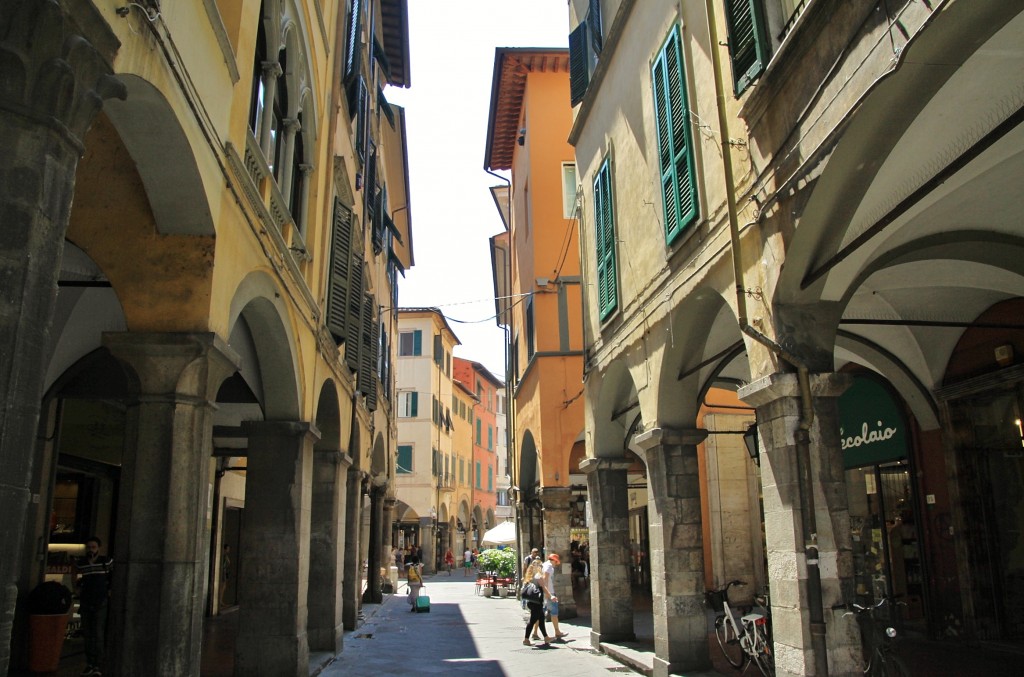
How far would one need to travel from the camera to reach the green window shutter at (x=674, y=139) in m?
8.88

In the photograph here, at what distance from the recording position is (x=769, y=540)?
6.91 m

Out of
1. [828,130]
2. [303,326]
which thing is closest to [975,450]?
[828,130]

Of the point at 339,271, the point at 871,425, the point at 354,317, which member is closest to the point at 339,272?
the point at 339,271

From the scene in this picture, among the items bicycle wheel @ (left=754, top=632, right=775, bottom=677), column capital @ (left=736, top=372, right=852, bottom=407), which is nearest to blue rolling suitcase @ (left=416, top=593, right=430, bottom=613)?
bicycle wheel @ (left=754, top=632, right=775, bottom=677)

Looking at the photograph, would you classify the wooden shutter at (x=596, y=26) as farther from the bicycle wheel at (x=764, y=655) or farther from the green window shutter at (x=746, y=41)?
the bicycle wheel at (x=764, y=655)

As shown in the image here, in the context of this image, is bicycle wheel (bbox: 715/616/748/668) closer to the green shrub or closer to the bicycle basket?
the bicycle basket

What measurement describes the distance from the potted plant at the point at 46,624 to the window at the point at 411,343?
127ft

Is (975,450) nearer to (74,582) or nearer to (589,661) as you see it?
(589,661)

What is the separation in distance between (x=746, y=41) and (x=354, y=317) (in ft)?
29.5

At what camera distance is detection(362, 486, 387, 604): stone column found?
909 inches

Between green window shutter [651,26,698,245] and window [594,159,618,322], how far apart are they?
262 centimetres

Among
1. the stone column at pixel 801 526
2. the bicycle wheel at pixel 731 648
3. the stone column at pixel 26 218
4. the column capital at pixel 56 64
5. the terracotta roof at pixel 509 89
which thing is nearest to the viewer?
the stone column at pixel 26 218

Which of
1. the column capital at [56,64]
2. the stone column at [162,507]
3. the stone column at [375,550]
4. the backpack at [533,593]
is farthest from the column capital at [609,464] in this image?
the stone column at [375,550]

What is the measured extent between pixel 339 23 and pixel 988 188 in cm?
964
